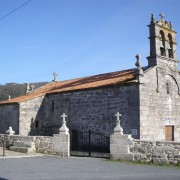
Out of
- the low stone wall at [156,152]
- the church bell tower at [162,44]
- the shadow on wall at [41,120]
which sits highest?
the church bell tower at [162,44]

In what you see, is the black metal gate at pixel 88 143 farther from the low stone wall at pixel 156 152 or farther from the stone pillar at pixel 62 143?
the low stone wall at pixel 156 152

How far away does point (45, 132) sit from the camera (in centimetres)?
2436

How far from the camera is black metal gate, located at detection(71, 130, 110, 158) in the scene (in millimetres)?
19031

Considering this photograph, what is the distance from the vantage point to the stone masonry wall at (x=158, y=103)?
1836 cm

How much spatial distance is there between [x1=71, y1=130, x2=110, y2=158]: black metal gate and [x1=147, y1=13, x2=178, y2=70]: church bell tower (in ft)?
A: 18.7

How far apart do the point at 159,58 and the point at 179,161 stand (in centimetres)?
904

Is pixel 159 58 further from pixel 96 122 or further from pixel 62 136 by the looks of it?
pixel 62 136

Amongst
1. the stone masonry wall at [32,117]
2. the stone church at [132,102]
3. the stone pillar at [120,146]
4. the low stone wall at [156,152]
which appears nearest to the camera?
the low stone wall at [156,152]

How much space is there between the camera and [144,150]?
1336 cm

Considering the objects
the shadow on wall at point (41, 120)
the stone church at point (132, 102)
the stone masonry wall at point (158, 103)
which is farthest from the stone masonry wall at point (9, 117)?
the stone masonry wall at point (158, 103)

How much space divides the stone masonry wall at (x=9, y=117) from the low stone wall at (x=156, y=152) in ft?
39.1

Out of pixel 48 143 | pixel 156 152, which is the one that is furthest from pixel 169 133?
pixel 48 143

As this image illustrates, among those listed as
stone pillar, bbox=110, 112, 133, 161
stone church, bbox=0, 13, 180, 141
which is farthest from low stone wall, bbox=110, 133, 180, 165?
stone church, bbox=0, 13, 180, 141

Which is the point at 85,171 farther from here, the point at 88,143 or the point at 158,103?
the point at 158,103
